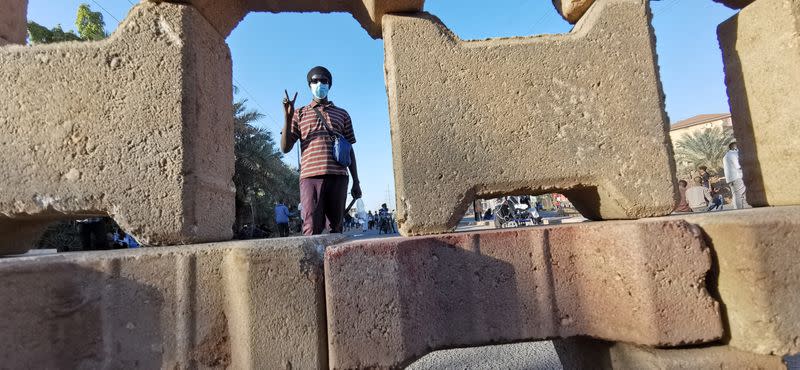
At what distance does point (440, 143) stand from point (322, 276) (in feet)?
2.37

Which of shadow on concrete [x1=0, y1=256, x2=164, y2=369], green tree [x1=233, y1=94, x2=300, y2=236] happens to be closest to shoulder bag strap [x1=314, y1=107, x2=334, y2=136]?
shadow on concrete [x1=0, y1=256, x2=164, y2=369]

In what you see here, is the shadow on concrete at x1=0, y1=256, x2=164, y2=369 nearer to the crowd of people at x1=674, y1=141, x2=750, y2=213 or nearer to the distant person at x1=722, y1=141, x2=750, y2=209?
the crowd of people at x1=674, y1=141, x2=750, y2=213

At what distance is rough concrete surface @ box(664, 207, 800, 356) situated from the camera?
138cm

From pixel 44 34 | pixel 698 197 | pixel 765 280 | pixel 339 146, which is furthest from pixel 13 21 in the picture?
pixel 44 34

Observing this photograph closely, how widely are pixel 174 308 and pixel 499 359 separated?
7.36ft

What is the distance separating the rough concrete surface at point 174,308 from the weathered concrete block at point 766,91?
207 cm

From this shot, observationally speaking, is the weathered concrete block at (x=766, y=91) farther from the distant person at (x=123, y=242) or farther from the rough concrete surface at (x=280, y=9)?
the distant person at (x=123, y=242)

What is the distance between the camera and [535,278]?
1538 millimetres

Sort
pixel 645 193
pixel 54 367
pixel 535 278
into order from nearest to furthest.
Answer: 1. pixel 54 367
2. pixel 535 278
3. pixel 645 193

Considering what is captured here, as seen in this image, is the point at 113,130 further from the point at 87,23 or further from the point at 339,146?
the point at 87,23

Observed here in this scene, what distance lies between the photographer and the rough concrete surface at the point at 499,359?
8.96 ft

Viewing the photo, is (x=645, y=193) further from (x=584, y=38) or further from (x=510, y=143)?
(x=584, y=38)

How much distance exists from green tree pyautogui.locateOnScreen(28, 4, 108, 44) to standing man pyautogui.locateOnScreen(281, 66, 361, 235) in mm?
13508

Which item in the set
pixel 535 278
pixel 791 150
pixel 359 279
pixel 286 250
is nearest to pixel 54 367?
pixel 286 250
